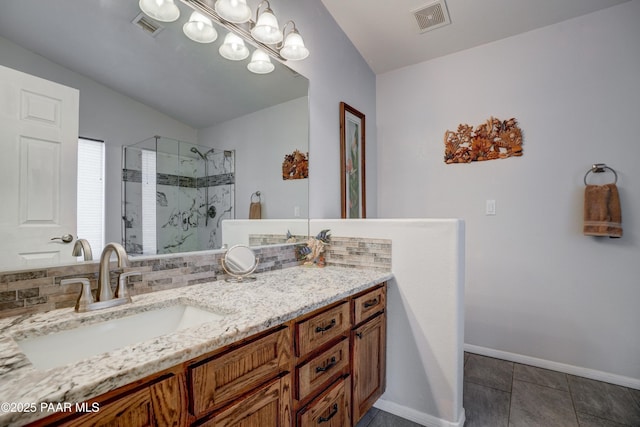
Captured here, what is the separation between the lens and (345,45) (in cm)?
258

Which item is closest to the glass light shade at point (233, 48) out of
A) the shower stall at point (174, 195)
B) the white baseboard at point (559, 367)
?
the shower stall at point (174, 195)

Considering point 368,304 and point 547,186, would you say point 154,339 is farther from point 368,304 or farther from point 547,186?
point 547,186

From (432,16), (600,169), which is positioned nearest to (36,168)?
(432,16)

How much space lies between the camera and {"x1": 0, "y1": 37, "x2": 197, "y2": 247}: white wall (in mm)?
982

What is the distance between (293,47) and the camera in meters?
1.86

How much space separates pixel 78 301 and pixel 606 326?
2.97m

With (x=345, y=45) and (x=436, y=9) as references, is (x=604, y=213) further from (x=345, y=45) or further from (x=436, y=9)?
(x=345, y=45)

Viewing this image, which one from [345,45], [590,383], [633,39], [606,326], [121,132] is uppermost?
[345,45]

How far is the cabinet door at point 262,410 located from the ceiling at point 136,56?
1.14 m

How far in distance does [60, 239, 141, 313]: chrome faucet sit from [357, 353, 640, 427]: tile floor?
4.63ft

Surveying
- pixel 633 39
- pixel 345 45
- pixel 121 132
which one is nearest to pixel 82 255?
pixel 121 132

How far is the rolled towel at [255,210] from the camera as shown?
68.4 inches

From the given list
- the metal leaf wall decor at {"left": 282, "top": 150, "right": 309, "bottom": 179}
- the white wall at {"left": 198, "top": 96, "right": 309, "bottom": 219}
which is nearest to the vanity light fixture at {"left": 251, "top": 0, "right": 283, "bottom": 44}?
the white wall at {"left": 198, "top": 96, "right": 309, "bottom": 219}

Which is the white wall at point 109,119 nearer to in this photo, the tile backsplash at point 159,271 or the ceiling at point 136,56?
the ceiling at point 136,56
